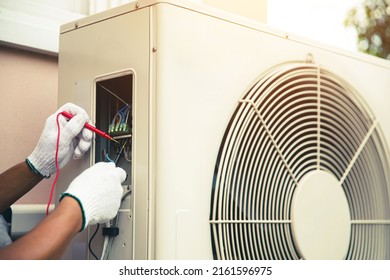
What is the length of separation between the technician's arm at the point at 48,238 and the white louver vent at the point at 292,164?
0.30 metres

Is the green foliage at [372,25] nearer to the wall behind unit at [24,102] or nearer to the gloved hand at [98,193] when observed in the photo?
the wall behind unit at [24,102]

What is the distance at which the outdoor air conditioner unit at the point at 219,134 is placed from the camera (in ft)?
3.91

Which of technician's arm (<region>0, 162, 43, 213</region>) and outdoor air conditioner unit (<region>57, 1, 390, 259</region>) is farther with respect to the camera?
technician's arm (<region>0, 162, 43, 213</region>)

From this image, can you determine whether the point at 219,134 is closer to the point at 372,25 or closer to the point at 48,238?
the point at 48,238

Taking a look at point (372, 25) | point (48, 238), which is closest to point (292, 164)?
point (48, 238)

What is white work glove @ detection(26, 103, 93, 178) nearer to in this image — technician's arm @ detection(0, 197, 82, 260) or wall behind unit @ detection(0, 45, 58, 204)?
technician's arm @ detection(0, 197, 82, 260)

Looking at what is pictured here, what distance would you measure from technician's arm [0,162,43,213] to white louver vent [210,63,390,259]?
459 mm

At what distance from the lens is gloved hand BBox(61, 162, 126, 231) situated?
118 cm

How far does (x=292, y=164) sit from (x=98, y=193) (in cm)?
47

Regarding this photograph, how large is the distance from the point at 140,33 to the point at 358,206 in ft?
2.41

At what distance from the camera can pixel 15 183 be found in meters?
1.40

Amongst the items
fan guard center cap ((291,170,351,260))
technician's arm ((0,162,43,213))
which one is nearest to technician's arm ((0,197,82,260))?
technician's arm ((0,162,43,213))

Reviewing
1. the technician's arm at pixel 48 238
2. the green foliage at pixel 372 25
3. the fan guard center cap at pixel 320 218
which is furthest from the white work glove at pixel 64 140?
the green foliage at pixel 372 25

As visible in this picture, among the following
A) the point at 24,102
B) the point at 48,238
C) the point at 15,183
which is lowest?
the point at 48,238
